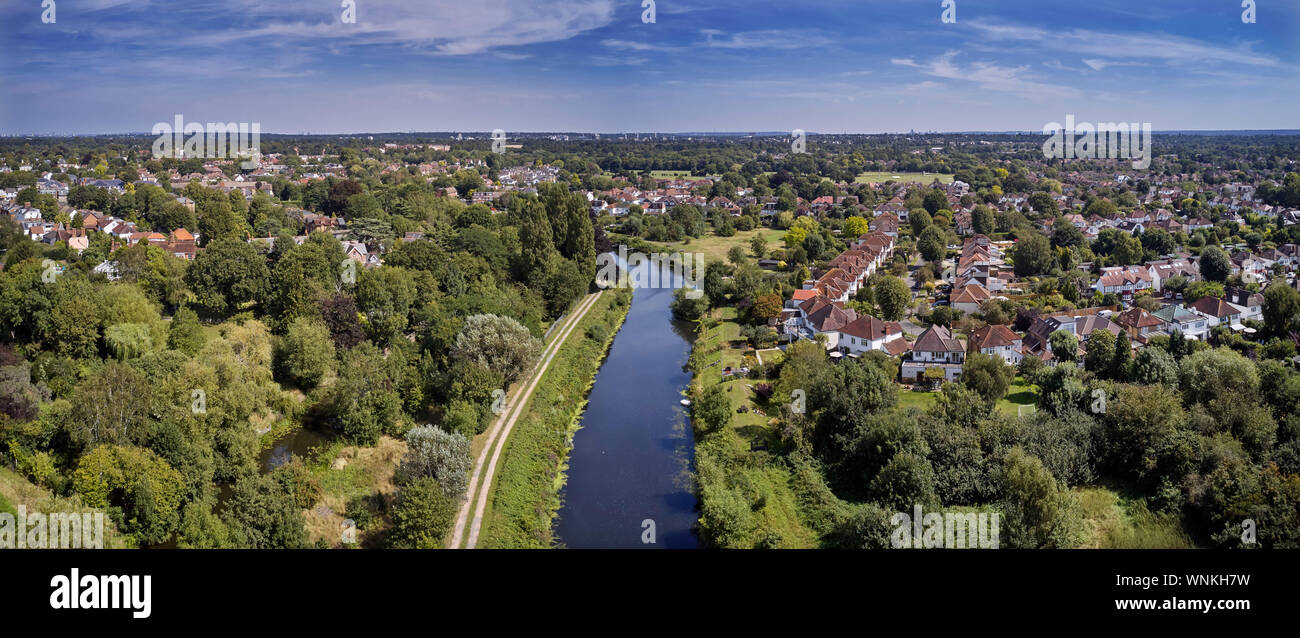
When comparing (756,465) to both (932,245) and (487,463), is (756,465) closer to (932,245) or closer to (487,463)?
(487,463)

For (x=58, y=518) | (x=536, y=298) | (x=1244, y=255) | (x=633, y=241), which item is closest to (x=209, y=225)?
(x=536, y=298)

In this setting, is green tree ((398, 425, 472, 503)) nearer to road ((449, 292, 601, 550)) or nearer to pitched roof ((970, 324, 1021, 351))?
road ((449, 292, 601, 550))

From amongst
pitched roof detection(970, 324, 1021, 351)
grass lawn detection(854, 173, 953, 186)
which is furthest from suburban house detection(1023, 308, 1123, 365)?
grass lawn detection(854, 173, 953, 186)

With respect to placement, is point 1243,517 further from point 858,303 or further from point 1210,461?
point 858,303

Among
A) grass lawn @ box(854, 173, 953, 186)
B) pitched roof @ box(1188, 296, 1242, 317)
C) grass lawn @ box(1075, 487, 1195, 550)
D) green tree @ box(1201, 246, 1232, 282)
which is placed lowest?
grass lawn @ box(1075, 487, 1195, 550)

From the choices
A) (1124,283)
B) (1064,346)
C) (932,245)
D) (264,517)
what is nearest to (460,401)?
(264,517)

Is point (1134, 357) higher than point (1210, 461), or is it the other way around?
point (1134, 357)
